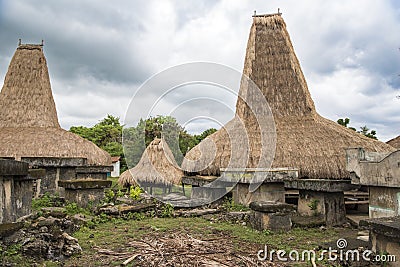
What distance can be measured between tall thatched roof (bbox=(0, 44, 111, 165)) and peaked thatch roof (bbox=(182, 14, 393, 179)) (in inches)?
215

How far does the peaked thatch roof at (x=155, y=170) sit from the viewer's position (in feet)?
47.0

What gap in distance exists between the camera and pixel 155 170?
1440 cm

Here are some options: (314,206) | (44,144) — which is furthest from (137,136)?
(314,206)

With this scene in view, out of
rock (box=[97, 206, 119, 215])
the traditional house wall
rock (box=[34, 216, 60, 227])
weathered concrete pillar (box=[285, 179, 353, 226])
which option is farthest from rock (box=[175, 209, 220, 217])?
the traditional house wall

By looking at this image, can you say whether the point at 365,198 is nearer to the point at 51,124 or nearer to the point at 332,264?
the point at 332,264

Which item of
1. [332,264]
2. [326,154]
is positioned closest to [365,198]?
[326,154]

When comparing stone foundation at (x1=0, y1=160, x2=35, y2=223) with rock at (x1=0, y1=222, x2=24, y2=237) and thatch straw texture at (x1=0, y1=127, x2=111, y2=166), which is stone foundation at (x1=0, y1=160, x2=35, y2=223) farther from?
thatch straw texture at (x1=0, y1=127, x2=111, y2=166)

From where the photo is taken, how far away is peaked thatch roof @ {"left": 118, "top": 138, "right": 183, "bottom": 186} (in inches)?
563

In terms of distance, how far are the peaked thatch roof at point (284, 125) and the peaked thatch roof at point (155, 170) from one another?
1354mm

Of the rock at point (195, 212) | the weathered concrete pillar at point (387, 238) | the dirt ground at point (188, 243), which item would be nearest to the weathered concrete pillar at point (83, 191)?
the dirt ground at point (188, 243)

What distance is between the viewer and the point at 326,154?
1067 cm

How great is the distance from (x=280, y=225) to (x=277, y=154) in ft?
14.6

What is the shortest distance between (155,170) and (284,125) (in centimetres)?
575

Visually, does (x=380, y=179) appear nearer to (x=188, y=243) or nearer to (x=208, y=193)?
(x=188, y=243)
